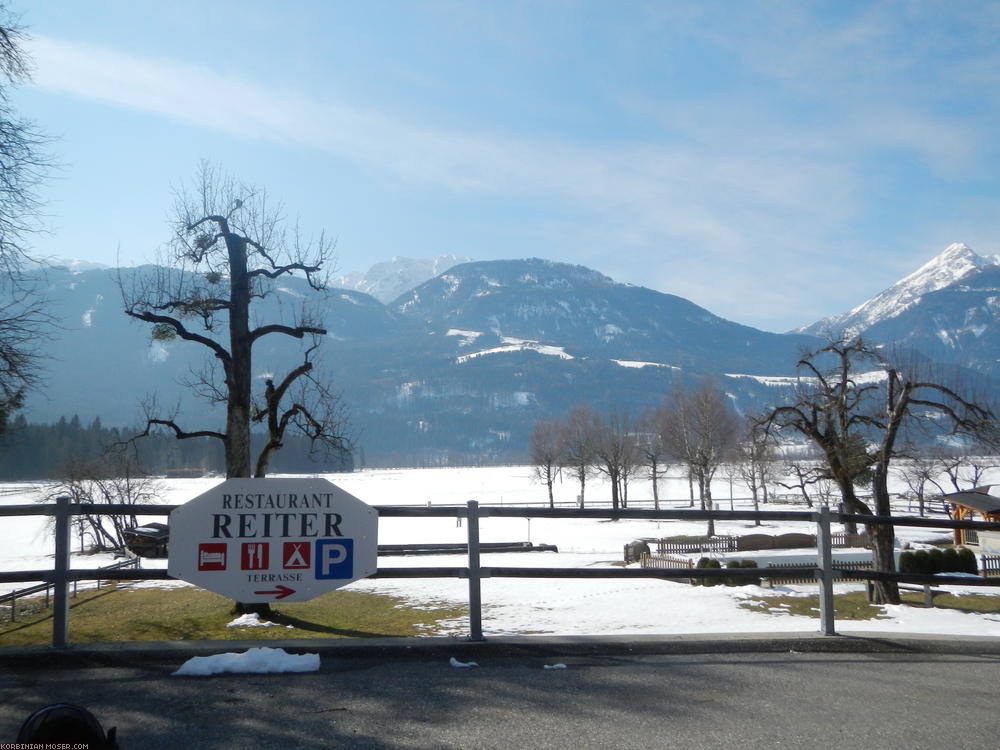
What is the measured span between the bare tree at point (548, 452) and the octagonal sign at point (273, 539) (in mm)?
66117

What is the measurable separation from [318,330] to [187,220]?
3.66m

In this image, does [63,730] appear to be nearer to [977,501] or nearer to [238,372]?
[238,372]

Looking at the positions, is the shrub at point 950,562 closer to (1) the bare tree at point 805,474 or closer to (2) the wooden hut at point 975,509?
(1) the bare tree at point 805,474

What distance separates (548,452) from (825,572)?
2838 inches

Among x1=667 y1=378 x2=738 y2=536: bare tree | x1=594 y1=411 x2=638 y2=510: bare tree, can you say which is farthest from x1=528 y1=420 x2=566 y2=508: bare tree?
x1=667 y1=378 x2=738 y2=536: bare tree

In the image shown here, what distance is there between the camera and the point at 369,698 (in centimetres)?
506

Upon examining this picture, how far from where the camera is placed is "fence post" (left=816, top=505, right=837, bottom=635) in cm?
688

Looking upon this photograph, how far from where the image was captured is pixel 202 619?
13883mm

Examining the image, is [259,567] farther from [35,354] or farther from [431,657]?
[35,354]

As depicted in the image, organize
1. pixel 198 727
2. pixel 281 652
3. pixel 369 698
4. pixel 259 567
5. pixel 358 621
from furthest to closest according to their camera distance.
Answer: pixel 358 621, pixel 259 567, pixel 281 652, pixel 369 698, pixel 198 727

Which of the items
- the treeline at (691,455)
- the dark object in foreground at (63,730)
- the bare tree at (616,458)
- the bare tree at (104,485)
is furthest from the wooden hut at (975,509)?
the dark object in foreground at (63,730)

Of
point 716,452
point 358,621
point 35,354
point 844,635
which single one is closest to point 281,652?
point 844,635

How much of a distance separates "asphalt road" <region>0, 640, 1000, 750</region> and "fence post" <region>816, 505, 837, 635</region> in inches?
15.9

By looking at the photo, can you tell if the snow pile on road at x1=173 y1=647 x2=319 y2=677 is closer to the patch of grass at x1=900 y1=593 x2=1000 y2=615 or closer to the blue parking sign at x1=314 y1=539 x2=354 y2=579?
the blue parking sign at x1=314 y1=539 x2=354 y2=579
